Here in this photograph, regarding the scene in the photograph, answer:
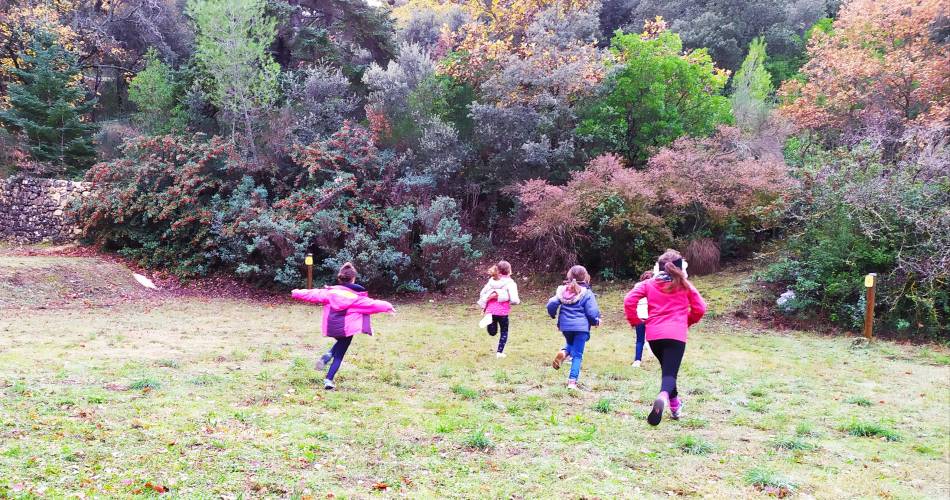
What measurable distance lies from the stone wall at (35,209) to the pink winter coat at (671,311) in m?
19.6

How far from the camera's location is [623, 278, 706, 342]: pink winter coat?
5117mm

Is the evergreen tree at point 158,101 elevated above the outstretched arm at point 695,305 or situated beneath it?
elevated above

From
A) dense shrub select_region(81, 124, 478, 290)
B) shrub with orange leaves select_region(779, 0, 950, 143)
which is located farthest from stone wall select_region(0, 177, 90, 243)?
shrub with orange leaves select_region(779, 0, 950, 143)

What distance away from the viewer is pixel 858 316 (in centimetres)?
1163

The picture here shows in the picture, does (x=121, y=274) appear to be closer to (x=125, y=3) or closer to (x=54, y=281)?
(x=54, y=281)

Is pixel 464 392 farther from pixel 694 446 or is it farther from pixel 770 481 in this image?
pixel 770 481

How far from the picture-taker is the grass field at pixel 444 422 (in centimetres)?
398

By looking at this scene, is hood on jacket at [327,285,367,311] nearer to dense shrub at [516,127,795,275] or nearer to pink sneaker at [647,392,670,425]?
pink sneaker at [647,392,670,425]

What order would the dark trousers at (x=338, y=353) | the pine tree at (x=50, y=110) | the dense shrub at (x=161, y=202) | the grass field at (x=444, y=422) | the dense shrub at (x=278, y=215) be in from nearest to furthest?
the grass field at (x=444, y=422)
the dark trousers at (x=338, y=353)
the dense shrub at (x=278, y=215)
the dense shrub at (x=161, y=202)
the pine tree at (x=50, y=110)

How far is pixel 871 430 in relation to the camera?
5.32m

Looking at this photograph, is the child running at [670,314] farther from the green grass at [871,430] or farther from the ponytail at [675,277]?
the green grass at [871,430]

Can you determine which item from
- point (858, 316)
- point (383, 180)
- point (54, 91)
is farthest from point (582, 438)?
point (54, 91)

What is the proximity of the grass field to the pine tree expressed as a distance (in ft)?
44.0

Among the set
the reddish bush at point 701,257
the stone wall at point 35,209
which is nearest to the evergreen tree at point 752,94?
the reddish bush at point 701,257
